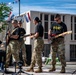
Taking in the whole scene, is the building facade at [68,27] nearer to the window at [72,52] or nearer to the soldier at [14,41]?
the window at [72,52]

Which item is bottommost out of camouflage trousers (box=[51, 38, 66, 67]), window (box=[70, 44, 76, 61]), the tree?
window (box=[70, 44, 76, 61])

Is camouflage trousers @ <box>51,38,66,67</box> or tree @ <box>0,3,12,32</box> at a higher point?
tree @ <box>0,3,12,32</box>

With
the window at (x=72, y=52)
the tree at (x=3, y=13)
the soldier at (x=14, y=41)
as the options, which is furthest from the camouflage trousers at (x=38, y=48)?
the window at (x=72, y=52)

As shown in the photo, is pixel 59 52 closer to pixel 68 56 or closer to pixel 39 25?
pixel 39 25

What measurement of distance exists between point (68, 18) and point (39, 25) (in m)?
36.6

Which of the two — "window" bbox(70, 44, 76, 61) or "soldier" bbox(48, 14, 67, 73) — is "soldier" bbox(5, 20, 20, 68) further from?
"window" bbox(70, 44, 76, 61)

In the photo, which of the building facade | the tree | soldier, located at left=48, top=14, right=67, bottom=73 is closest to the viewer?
soldier, located at left=48, top=14, right=67, bottom=73

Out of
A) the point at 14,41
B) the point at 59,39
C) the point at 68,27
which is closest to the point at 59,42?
the point at 59,39

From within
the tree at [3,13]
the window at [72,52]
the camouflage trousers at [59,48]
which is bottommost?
the window at [72,52]

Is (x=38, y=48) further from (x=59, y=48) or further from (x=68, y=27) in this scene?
(x=68, y=27)

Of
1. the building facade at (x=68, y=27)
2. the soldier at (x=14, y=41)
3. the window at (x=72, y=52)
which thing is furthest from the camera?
the window at (x=72, y=52)

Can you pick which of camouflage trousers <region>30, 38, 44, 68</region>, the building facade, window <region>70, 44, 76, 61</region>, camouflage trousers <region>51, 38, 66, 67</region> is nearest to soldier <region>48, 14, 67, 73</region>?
camouflage trousers <region>51, 38, 66, 67</region>

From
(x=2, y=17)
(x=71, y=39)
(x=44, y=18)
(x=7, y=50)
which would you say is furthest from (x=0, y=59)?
(x=71, y=39)

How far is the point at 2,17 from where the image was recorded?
18203mm
